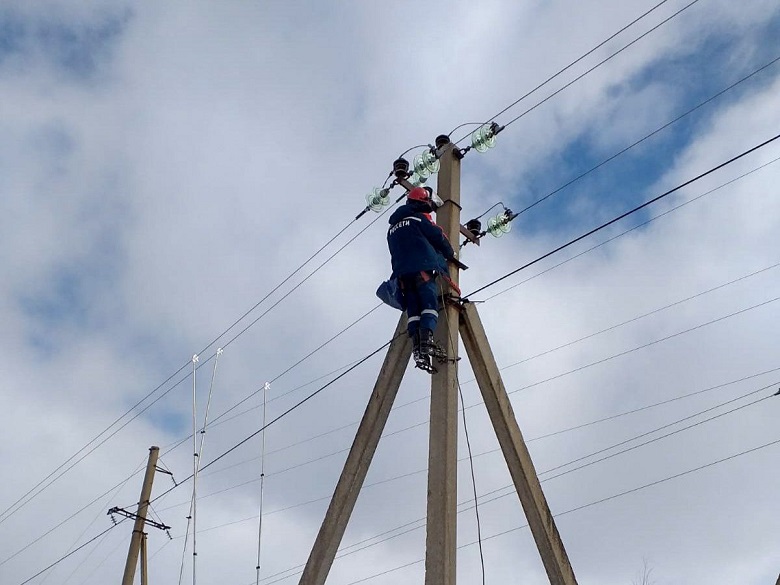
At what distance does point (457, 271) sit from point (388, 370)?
1.00 meters

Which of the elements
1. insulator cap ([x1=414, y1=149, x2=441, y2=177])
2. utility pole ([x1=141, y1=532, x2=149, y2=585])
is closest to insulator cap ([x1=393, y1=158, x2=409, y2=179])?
insulator cap ([x1=414, y1=149, x2=441, y2=177])

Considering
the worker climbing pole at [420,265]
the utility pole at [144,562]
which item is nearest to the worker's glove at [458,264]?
the worker climbing pole at [420,265]

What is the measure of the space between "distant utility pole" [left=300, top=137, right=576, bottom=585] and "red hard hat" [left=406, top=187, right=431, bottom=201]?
0.27m

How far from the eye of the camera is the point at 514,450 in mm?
5336

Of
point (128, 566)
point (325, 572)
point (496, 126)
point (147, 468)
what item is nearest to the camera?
point (325, 572)

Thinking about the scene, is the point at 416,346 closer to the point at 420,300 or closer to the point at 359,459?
the point at 420,300

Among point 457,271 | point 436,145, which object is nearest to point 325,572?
point 457,271

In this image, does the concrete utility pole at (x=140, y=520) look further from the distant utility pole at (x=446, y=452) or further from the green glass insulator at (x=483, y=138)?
the green glass insulator at (x=483, y=138)

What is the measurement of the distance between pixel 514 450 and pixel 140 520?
39.1 ft

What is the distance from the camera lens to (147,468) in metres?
15.7

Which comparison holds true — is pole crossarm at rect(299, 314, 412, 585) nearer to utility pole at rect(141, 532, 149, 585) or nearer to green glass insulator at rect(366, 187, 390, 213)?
green glass insulator at rect(366, 187, 390, 213)

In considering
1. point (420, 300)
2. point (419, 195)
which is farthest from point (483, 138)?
point (420, 300)

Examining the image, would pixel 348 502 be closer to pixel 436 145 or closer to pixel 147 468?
pixel 436 145

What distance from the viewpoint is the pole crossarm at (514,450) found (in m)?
4.97
